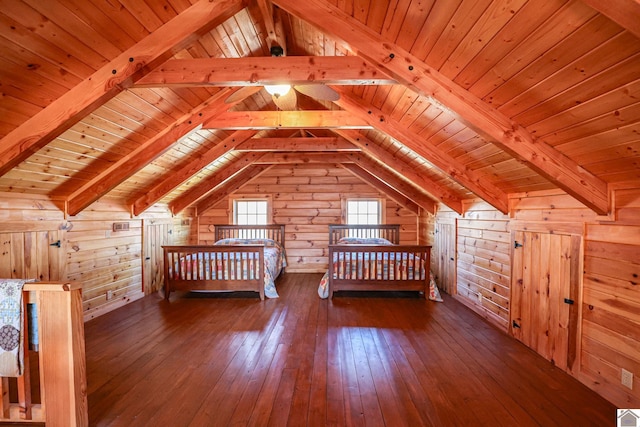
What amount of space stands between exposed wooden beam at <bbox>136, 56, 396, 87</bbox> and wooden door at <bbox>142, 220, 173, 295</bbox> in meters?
3.45

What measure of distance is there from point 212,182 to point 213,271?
1836 millimetres

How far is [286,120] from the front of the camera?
358cm

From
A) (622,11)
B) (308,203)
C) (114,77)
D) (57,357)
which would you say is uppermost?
(114,77)

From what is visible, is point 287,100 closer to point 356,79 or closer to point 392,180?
point 356,79

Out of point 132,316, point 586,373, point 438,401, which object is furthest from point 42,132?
point 586,373

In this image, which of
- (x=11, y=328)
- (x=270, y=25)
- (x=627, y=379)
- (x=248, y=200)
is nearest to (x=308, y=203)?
(x=248, y=200)

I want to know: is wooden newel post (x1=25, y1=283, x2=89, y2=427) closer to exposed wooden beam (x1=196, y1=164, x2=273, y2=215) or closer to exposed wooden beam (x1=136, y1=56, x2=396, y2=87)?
exposed wooden beam (x1=136, y1=56, x2=396, y2=87)

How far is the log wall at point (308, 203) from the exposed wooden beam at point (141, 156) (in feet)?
11.1

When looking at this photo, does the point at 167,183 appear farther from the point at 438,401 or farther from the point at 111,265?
the point at 438,401

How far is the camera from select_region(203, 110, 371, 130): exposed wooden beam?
342 centimetres

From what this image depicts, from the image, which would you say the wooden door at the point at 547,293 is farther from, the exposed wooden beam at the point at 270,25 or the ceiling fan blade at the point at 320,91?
the exposed wooden beam at the point at 270,25

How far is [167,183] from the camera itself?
448 centimetres

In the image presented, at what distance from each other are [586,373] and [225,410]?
2733 mm

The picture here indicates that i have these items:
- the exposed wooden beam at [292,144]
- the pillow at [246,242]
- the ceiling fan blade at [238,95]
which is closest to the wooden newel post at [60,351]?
the ceiling fan blade at [238,95]
